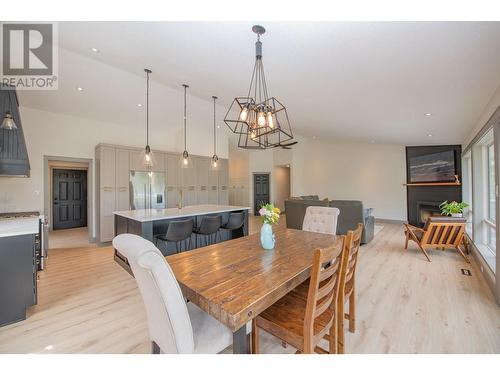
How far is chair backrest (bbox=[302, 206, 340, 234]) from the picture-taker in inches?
107

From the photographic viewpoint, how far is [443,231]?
373 cm

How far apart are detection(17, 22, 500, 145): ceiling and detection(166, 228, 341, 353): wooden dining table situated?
1667mm

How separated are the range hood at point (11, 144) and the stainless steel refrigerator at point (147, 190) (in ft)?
7.00

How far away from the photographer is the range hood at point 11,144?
2.96m

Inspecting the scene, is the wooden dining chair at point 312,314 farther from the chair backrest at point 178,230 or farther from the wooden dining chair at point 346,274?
the chair backrest at point 178,230

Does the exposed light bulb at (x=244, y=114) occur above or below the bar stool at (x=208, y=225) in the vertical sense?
above

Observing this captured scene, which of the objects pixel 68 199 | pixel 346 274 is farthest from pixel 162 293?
pixel 68 199

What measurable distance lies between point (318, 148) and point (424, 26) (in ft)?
24.4

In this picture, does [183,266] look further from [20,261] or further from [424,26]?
[424,26]

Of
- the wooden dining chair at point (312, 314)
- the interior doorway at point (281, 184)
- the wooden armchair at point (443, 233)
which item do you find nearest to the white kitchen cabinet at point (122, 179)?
the wooden dining chair at point (312, 314)

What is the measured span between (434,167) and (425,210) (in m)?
1.28

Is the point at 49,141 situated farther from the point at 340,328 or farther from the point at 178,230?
Result: the point at 340,328
